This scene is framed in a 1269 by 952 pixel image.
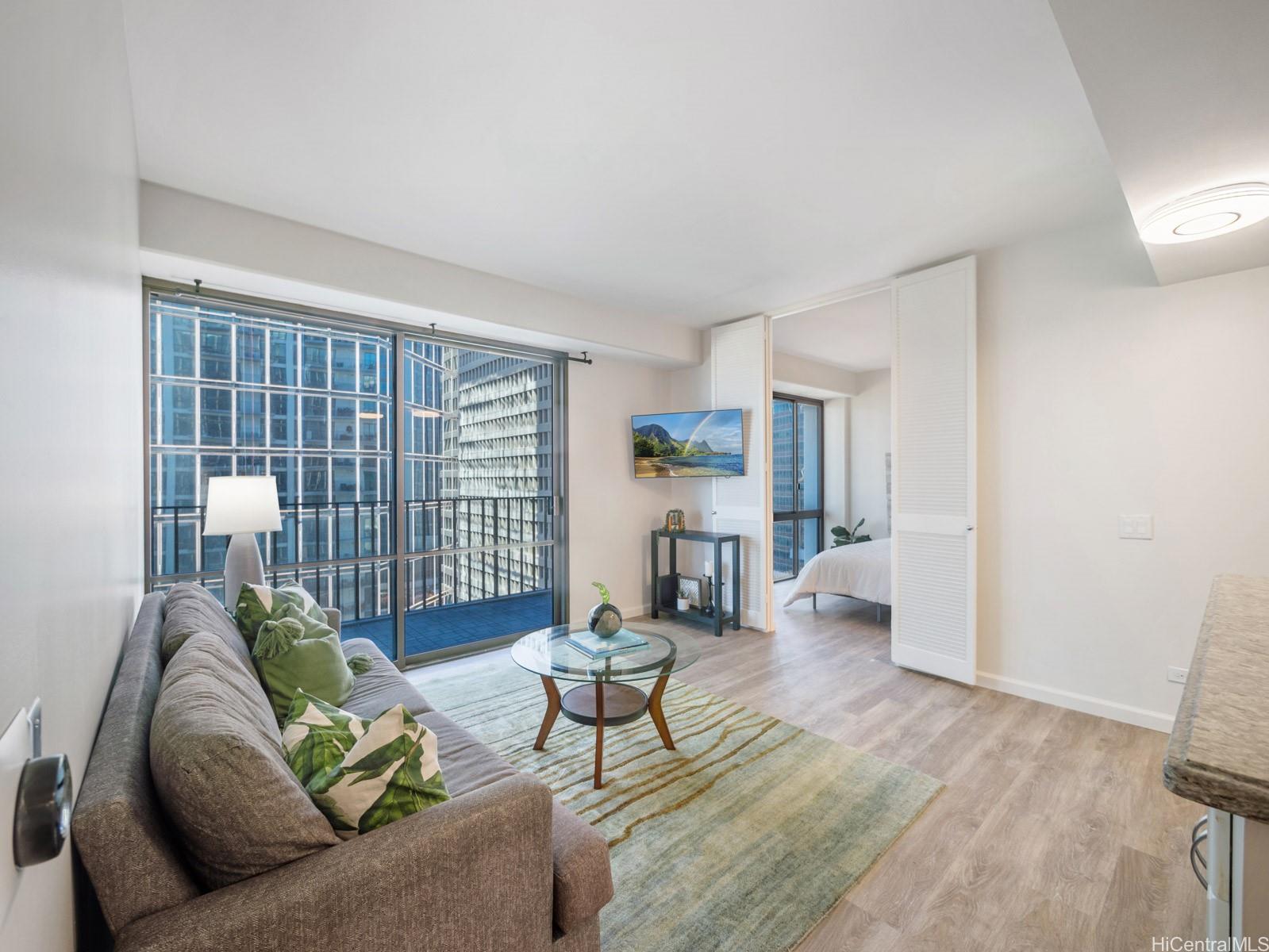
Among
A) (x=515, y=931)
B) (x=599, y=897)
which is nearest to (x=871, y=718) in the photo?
(x=599, y=897)

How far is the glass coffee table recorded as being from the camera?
7.66ft

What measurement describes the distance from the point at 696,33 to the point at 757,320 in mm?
2980

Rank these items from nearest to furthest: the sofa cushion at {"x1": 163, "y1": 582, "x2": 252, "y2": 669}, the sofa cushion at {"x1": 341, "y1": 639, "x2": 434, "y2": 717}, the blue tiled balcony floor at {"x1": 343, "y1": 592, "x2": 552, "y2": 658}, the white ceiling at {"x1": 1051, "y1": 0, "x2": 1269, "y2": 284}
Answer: the white ceiling at {"x1": 1051, "y1": 0, "x2": 1269, "y2": 284} → the sofa cushion at {"x1": 163, "y1": 582, "x2": 252, "y2": 669} → the sofa cushion at {"x1": 341, "y1": 639, "x2": 434, "y2": 717} → the blue tiled balcony floor at {"x1": 343, "y1": 592, "x2": 552, "y2": 658}

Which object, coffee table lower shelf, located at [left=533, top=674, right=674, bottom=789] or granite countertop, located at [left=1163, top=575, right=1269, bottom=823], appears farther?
coffee table lower shelf, located at [left=533, top=674, right=674, bottom=789]

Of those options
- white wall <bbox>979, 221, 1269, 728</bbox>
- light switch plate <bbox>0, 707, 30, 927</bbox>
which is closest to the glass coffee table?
light switch plate <bbox>0, 707, 30, 927</bbox>

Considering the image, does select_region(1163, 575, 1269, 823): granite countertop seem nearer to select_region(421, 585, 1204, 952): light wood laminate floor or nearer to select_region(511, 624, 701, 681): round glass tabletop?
select_region(421, 585, 1204, 952): light wood laminate floor

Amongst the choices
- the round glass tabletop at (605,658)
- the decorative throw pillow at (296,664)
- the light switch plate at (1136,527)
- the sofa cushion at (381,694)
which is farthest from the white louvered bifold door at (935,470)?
the decorative throw pillow at (296,664)

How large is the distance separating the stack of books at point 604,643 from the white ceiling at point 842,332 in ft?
9.48

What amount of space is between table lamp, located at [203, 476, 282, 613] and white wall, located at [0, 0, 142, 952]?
129 centimetres

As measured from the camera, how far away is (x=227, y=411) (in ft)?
10.7

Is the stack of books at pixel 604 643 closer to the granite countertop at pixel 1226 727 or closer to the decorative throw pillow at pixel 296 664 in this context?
the decorative throw pillow at pixel 296 664

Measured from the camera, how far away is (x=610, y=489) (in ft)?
16.3

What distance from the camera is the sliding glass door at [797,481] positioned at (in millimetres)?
6898

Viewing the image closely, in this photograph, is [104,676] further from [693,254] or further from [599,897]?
[693,254]
